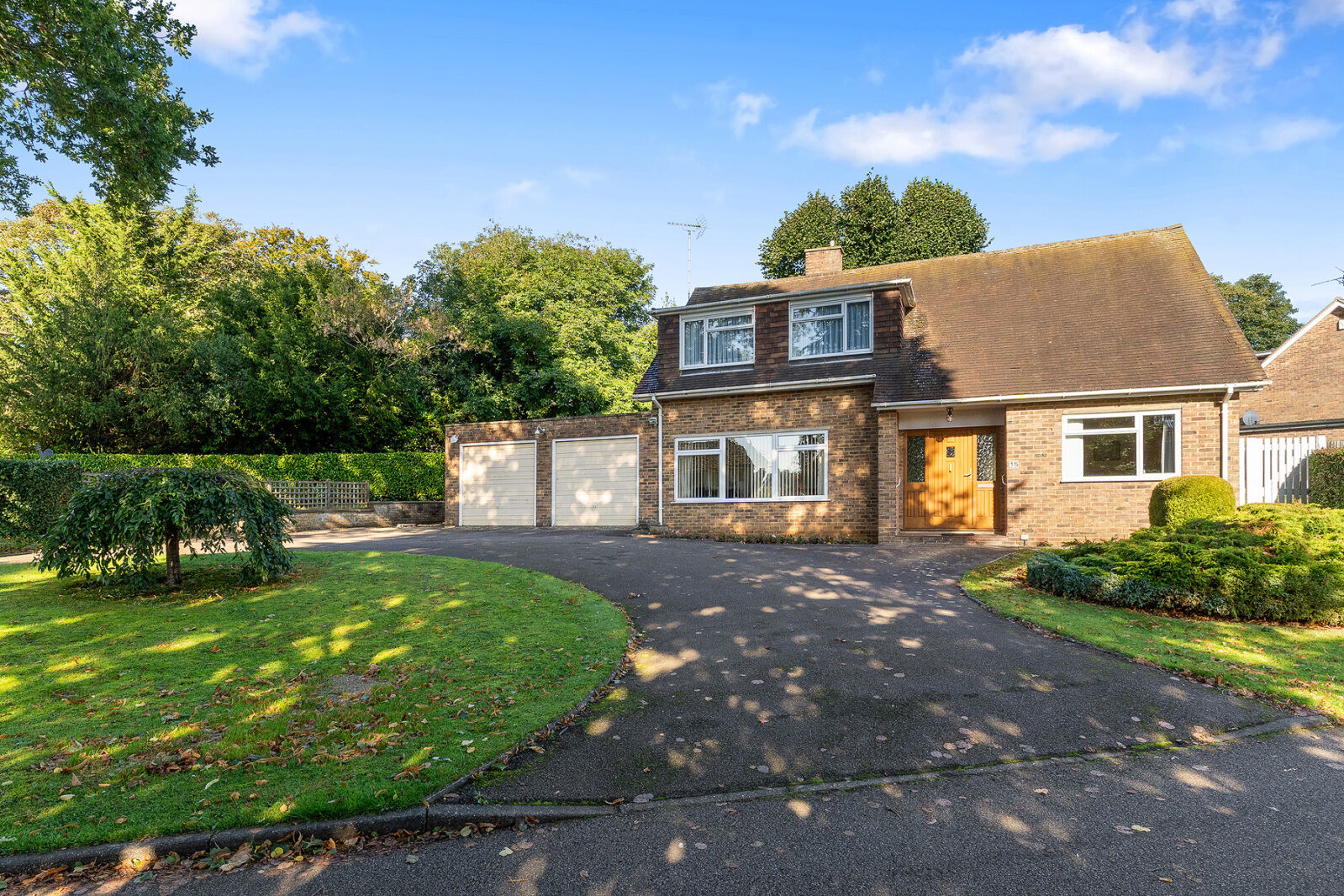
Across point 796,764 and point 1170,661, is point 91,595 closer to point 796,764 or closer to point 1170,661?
point 796,764

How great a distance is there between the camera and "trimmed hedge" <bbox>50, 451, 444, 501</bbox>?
22.7 m

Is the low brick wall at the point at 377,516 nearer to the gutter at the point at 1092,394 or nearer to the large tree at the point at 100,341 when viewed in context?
the large tree at the point at 100,341

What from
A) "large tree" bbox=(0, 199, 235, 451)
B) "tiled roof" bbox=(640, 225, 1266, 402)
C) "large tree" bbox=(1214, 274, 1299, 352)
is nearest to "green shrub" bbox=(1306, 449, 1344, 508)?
"tiled roof" bbox=(640, 225, 1266, 402)

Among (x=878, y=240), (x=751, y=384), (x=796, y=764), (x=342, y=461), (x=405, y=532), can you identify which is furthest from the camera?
(x=878, y=240)

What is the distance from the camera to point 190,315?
26.2 meters

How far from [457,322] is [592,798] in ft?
86.0

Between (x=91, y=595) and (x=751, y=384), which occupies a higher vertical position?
(x=751, y=384)

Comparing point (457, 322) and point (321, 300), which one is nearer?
point (321, 300)

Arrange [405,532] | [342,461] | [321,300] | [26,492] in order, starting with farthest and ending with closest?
[321,300] < [342,461] < [405,532] < [26,492]

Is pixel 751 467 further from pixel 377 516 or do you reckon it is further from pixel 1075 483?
pixel 377 516

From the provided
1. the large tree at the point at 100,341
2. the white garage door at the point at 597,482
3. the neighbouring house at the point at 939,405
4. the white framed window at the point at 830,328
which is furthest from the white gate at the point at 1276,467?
the large tree at the point at 100,341

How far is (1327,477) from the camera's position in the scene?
13.7 m

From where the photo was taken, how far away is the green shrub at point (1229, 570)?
7.75 meters

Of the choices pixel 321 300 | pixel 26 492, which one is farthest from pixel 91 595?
pixel 321 300
